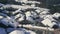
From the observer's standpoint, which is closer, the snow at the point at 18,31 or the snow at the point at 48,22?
the snow at the point at 18,31

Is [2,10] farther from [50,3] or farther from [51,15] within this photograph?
[50,3]

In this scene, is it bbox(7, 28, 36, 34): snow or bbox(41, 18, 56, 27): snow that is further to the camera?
bbox(41, 18, 56, 27): snow

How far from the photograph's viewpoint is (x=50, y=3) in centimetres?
736

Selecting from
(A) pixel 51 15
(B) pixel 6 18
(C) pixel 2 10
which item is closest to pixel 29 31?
(B) pixel 6 18

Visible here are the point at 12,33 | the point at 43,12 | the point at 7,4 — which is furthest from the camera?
the point at 7,4

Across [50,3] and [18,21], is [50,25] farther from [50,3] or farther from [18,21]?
[50,3]

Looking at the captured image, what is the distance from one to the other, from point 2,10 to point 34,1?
1.51m

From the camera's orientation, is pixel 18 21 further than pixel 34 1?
No

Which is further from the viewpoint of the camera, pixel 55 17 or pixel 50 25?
pixel 55 17

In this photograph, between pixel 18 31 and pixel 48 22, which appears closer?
pixel 18 31

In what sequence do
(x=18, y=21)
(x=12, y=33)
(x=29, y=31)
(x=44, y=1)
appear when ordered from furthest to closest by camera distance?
(x=44, y=1)
(x=18, y=21)
(x=29, y=31)
(x=12, y=33)

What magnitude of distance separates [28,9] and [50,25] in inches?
65.5

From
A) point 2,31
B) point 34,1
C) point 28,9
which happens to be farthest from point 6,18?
point 34,1

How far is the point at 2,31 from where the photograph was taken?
181 inches
